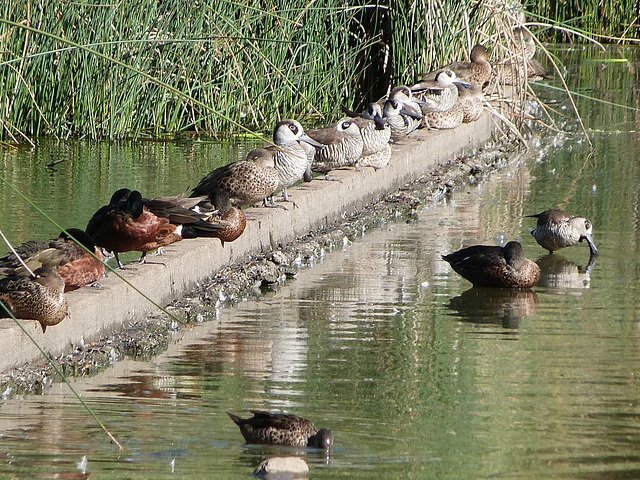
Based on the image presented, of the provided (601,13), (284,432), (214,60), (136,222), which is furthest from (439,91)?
(601,13)

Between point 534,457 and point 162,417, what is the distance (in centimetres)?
164

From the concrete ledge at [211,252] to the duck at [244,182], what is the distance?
0.19 metres

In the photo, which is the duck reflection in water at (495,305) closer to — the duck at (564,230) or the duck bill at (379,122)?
the duck at (564,230)

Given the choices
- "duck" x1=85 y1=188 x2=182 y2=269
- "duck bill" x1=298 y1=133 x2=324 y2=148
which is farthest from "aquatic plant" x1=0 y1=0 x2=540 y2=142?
"duck" x1=85 y1=188 x2=182 y2=269

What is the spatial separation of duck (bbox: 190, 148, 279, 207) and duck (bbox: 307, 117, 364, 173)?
64.2 inches

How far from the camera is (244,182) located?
8250mm

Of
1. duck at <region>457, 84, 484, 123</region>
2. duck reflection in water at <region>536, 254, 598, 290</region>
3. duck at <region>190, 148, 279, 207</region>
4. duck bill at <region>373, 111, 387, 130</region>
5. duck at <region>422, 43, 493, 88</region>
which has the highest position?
duck at <region>422, 43, 493, 88</region>

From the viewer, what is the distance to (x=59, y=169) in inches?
444

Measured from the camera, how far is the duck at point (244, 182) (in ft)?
27.1

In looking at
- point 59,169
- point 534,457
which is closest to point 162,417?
point 534,457

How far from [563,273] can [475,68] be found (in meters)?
5.42

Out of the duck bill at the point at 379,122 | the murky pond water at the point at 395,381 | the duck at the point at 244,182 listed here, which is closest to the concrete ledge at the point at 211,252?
the duck at the point at 244,182

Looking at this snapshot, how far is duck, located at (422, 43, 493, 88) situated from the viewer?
13.1 m

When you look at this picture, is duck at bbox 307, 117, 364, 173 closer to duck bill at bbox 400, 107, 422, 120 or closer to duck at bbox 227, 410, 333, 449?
duck bill at bbox 400, 107, 422, 120
